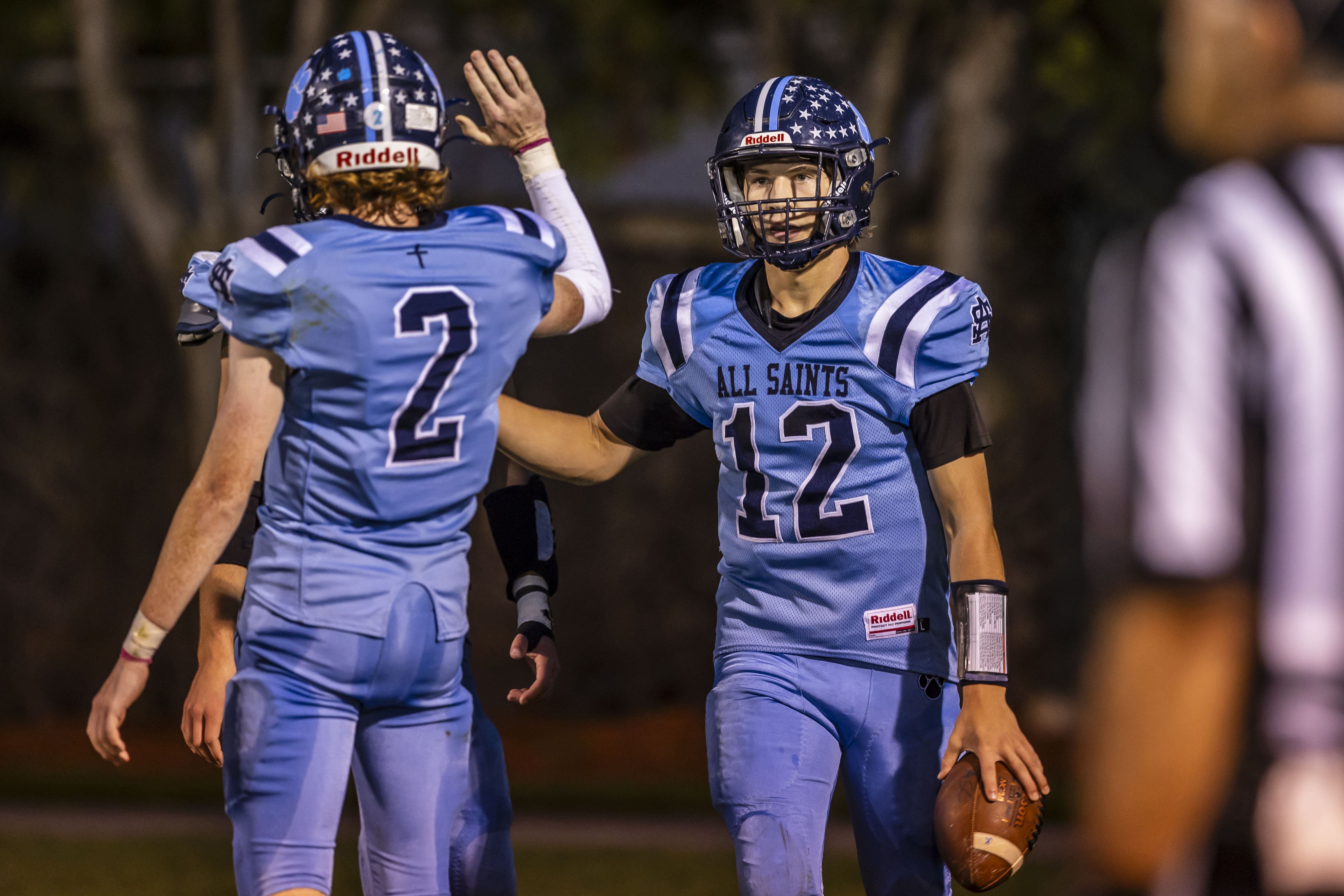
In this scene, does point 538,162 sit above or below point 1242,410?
above

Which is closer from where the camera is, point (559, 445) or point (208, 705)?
point (208, 705)

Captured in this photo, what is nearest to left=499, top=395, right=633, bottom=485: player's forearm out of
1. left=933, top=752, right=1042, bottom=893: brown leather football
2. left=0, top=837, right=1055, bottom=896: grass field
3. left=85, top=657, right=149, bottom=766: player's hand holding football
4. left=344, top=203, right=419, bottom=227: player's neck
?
left=344, top=203, right=419, bottom=227: player's neck

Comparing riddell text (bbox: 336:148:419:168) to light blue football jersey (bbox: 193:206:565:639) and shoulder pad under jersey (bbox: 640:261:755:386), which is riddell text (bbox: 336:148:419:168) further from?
shoulder pad under jersey (bbox: 640:261:755:386)

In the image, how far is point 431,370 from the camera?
3842mm

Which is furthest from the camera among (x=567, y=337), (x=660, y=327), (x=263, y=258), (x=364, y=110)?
Answer: (x=567, y=337)

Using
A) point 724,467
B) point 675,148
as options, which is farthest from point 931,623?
point 675,148

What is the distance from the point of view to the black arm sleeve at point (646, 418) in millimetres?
4895

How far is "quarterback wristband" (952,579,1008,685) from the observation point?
4.32 meters

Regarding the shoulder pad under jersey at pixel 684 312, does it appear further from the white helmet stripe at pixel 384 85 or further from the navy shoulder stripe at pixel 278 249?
the navy shoulder stripe at pixel 278 249

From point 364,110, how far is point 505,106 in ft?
2.28

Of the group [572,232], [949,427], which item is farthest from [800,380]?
[572,232]

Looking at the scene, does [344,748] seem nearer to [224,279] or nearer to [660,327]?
[224,279]

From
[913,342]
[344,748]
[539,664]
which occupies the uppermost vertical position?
[913,342]

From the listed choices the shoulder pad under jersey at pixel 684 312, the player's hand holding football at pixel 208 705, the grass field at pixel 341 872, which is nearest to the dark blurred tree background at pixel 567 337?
the grass field at pixel 341 872
